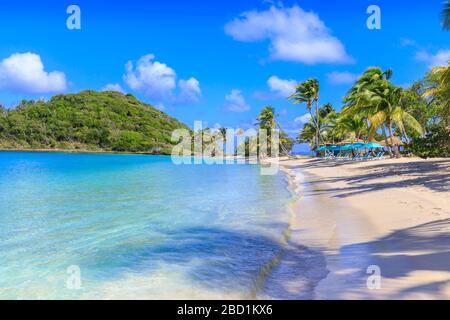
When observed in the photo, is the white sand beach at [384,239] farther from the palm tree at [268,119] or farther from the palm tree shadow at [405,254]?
the palm tree at [268,119]

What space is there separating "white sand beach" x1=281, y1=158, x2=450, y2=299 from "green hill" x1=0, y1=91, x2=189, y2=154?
8651cm

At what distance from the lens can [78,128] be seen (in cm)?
9988

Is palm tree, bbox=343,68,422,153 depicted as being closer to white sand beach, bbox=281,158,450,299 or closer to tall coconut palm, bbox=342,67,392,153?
tall coconut palm, bbox=342,67,392,153

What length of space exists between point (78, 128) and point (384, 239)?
103664mm

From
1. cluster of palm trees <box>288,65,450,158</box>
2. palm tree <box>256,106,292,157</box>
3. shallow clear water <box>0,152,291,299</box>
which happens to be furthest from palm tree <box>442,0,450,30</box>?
palm tree <box>256,106,292,157</box>

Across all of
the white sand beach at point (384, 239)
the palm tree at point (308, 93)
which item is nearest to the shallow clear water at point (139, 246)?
the white sand beach at point (384, 239)

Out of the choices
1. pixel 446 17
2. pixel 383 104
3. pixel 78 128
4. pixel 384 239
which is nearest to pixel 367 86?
pixel 383 104

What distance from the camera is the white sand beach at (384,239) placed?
3.98m

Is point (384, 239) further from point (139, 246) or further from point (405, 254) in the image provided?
point (139, 246)

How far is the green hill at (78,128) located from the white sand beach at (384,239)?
86.5 meters

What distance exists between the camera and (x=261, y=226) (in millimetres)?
8289

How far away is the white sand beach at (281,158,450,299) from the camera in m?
3.98

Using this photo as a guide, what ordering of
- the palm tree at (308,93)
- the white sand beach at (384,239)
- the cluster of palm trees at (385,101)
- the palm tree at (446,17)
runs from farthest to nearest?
the palm tree at (308,93)
the cluster of palm trees at (385,101)
the palm tree at (446,17)
the white sand beach at (384,239)
